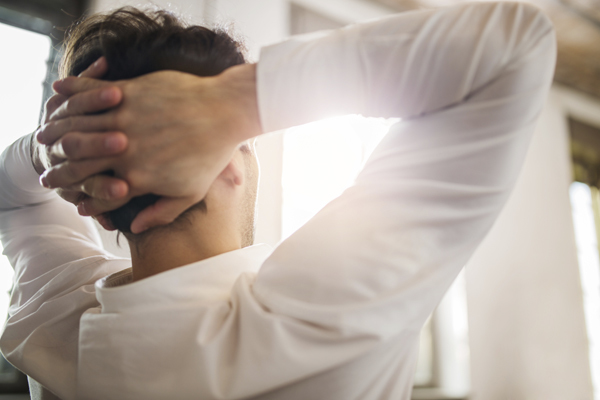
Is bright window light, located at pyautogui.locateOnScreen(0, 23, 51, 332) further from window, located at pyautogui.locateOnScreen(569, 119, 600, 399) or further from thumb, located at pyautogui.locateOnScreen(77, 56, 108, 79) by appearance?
window, located at pyautogui.locateOnScreen(569, 119, 600, 399)

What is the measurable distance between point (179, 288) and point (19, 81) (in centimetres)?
133

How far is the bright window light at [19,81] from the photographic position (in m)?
1.34

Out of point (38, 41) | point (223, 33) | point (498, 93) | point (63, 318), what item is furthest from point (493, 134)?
point (38, 41)

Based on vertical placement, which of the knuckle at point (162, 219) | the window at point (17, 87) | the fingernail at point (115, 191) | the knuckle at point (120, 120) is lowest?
the knuckle at point (162, 219)

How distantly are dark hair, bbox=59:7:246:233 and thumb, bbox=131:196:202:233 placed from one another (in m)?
0.09

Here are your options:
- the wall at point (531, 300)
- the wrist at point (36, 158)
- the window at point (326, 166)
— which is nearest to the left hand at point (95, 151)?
the wrist at point (36, 158)

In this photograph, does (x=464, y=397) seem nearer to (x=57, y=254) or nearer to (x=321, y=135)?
(x=321, y=135)

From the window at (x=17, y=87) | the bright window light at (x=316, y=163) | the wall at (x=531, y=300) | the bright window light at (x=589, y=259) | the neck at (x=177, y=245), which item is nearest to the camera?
the neck at (x=177, y=245)

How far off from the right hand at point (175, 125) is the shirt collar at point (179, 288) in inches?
5.3

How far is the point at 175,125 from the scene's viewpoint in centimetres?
44

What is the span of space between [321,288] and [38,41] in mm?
1651

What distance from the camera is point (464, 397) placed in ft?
8.34

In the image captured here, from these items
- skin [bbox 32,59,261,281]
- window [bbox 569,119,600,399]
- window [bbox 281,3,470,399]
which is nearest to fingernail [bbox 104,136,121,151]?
skin [bbox 32,59,261,281]

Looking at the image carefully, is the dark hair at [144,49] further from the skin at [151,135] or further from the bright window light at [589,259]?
the bright window light at [589,259]
